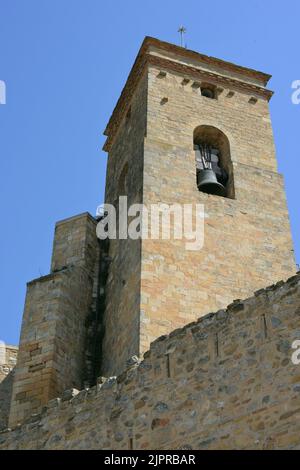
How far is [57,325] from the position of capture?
1364 cm

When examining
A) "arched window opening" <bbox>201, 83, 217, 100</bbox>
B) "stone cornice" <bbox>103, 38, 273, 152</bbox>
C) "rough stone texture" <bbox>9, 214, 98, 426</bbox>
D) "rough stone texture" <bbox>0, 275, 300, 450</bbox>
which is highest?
"stone cornice" <bbox>103, 38, 273, 152</bbox>

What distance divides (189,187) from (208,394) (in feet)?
23.2

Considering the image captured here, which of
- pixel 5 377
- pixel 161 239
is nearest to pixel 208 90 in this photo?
pixel 161 239

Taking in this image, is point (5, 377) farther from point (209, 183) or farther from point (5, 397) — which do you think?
point (209, 183)

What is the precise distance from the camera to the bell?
15531mm

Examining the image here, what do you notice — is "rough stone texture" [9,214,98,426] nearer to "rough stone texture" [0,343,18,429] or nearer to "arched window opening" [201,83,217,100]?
"rough stone texture" [0,343,18,429]

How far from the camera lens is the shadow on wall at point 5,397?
1634 centimetres

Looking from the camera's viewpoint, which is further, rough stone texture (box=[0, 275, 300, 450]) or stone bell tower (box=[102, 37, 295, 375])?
stone bell tower (box=[102, 37, 295, 375])

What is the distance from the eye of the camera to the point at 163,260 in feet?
44.7

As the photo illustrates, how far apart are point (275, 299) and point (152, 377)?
177cm

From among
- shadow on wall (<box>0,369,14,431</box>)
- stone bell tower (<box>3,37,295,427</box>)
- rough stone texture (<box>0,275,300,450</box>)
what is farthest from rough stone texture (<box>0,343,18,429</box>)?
rough stone texture (<box>0,275,300,450</box>)

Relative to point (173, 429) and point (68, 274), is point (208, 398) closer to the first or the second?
point (173, 429)

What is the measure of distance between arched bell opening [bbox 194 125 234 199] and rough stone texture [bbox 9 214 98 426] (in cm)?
240
